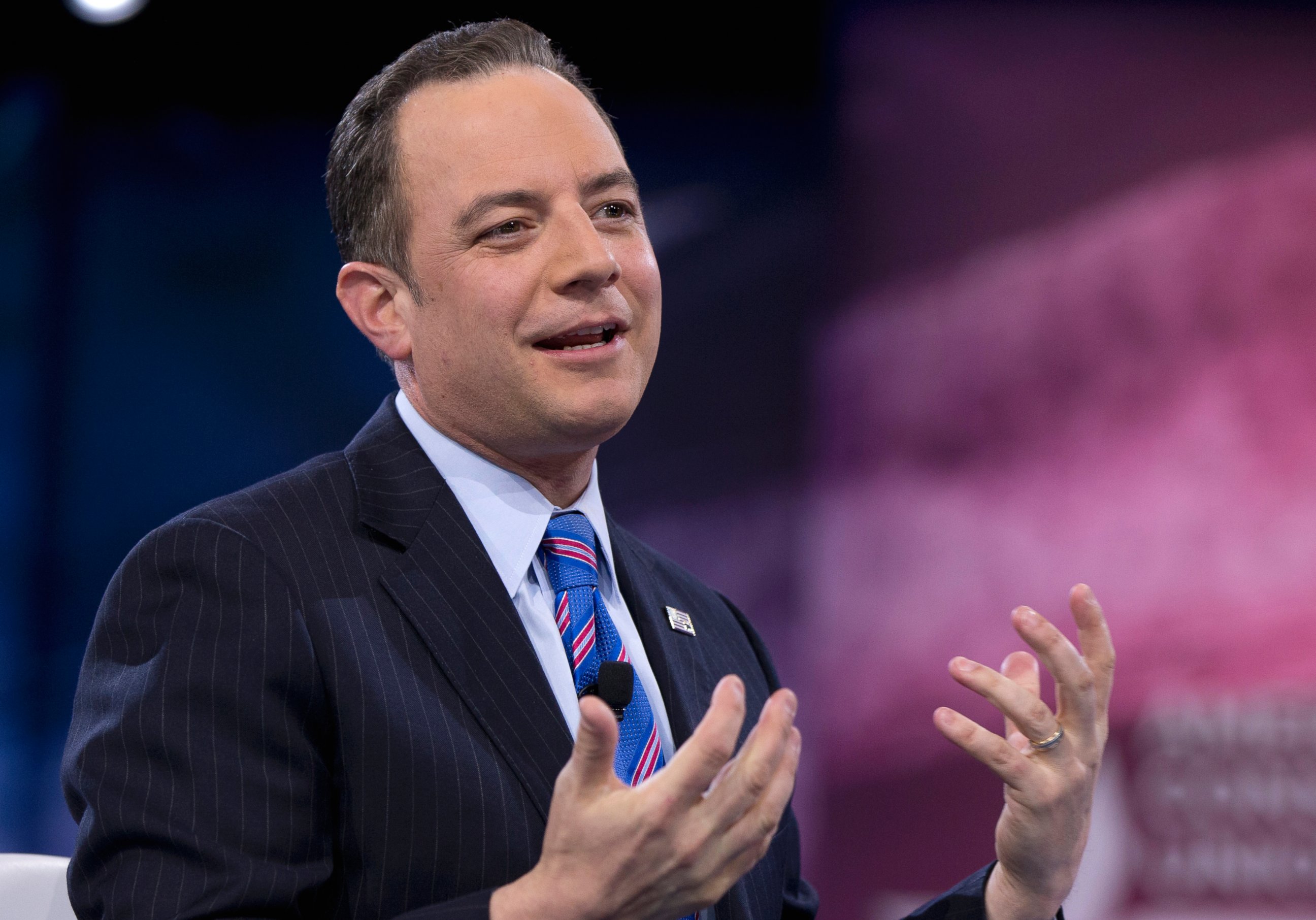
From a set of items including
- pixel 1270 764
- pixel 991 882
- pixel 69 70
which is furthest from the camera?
pixel 69 70

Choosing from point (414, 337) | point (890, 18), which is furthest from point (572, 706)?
point (890, 18)

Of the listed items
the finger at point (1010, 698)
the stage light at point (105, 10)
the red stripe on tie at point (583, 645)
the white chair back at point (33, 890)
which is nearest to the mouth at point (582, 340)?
the red stripe on tie at point (583, 645)

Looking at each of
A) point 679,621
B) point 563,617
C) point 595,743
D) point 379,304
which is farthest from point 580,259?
point 595,743

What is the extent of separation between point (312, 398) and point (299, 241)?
49 centimetres

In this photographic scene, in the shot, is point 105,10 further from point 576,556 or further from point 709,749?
point 709,749

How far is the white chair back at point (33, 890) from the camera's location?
5.15 feet

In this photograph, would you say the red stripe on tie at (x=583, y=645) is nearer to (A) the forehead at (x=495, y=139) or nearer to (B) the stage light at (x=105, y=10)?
(A) the forehead at (x=495, y=139)

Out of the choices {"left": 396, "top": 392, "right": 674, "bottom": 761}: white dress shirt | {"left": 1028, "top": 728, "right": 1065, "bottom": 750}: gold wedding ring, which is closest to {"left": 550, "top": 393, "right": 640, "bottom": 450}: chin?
{"left": 396, "top": 392, "right": 674, "bottom": 761}: white dress shirt

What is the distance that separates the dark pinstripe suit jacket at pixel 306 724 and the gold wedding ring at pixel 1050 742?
575 millimetres

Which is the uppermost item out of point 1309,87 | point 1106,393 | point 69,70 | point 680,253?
point 69,70

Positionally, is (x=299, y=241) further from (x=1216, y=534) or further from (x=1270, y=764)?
(x=1270, y=764)

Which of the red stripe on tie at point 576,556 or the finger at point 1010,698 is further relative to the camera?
the red stripe on tie at point 576,556

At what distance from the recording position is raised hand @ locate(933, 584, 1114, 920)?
1.43 metres

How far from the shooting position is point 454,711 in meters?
1.47
